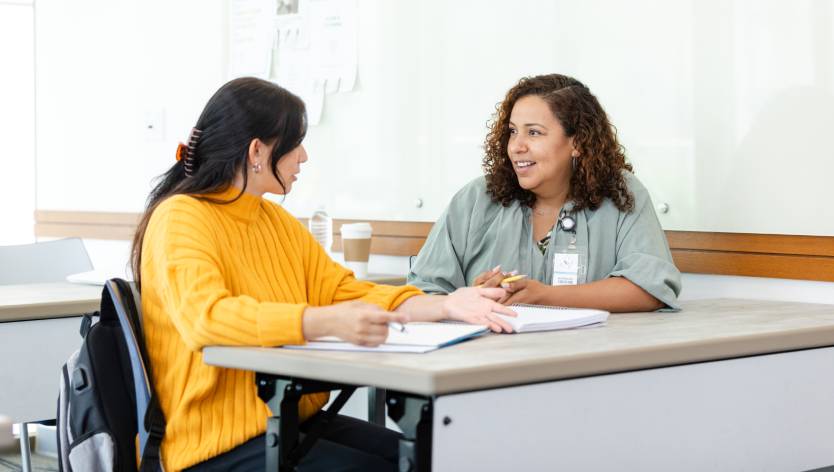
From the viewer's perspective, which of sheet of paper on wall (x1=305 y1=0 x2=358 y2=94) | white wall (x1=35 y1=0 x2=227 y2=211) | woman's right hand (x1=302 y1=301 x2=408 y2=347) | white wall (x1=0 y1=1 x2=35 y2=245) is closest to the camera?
woman's right hand (x1=302 y1=301 x2=408 y2=347)

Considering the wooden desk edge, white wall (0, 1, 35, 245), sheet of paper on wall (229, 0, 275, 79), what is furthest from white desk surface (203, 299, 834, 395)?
white wall (0, 1, 35, 245)

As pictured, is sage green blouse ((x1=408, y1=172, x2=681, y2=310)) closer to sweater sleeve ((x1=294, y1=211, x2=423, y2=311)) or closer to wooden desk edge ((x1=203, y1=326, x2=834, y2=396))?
sweater sleeve ((x1=294, y1=211, x2=423, y2=311))

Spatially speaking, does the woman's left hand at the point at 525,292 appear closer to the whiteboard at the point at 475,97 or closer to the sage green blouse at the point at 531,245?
the sage green blouse at the point at 531,245

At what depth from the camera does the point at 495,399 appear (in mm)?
1461

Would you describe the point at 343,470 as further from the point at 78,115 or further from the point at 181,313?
the point at 78,115

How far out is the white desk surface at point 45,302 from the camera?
7.95 feet

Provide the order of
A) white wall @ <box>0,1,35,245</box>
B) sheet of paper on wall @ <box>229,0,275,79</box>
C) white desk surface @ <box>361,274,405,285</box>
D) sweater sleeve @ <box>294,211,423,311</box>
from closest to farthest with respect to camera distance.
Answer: sweater sleeve @ <box>294,211,423,311</box>
white desk surface @ <box>361,274,405,285</box>
sheet of paper on wall @ <box>229,0,275,79</box>
white wall @ <box>0,1,35,245</box>

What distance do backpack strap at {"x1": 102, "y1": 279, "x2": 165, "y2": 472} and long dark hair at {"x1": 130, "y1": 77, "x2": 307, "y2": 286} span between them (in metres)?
0.08

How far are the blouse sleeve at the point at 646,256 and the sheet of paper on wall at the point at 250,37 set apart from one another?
1.83 metres

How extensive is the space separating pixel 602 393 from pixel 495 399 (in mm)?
228

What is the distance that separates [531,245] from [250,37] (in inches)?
72.3

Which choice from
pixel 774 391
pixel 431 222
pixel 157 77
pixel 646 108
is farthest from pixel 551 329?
pixel 157 77

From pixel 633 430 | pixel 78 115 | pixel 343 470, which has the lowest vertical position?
pixel 343 470

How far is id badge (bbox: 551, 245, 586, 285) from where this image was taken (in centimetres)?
240
